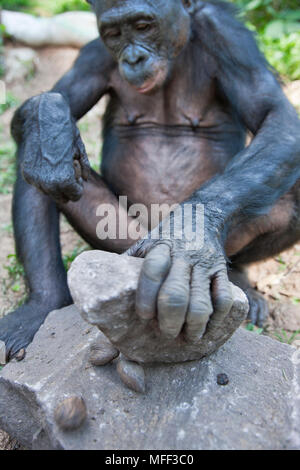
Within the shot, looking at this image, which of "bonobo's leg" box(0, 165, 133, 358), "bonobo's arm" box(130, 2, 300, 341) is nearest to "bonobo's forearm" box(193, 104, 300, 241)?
"bonobo's arm" box(130, 2, 300, 341)

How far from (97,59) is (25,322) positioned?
141cm

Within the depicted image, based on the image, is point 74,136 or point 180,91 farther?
point 180,91

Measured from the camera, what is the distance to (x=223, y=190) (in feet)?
Result: 6.19

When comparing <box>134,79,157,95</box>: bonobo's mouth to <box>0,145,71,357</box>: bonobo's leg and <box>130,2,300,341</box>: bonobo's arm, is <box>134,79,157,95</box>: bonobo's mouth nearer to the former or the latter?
<box>130,2,300,341</box>: bonobo's arm

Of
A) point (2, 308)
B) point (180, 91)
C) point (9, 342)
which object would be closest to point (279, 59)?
point (180, 91)

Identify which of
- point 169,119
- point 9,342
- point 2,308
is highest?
point 169,119

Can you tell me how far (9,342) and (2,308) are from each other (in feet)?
2.03

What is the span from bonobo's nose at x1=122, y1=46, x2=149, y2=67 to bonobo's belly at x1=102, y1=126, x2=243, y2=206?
0.45 metres

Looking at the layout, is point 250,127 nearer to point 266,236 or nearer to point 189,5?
point 266,236

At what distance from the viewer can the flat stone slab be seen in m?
1.33

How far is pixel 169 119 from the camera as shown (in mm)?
2500

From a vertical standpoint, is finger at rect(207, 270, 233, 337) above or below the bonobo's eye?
below

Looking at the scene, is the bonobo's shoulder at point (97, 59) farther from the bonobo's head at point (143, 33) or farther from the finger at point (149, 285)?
the finger at point (149, 285)
